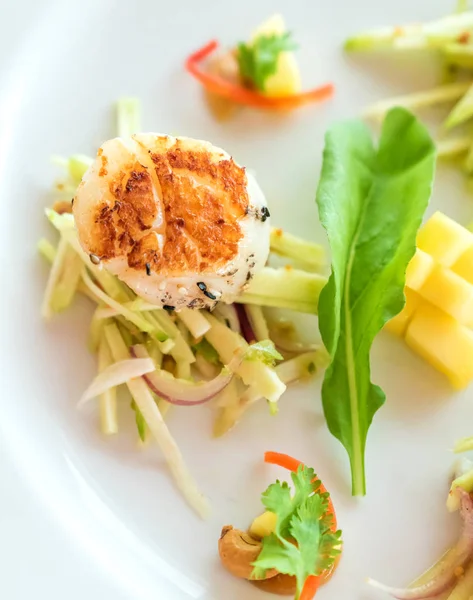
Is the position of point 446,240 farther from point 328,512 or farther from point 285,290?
point 328,512

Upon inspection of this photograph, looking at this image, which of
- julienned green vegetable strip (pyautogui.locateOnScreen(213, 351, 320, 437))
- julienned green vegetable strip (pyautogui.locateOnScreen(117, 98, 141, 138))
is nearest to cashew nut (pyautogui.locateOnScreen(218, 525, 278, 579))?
julienned green vegetable strip (pyautogui.locateOnScreen(213, 351, 320, 437))

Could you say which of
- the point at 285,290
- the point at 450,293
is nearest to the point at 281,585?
the point at 285,290

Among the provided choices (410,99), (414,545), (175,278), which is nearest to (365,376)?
(414,545)

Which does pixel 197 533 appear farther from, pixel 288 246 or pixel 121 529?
pixel 288 246

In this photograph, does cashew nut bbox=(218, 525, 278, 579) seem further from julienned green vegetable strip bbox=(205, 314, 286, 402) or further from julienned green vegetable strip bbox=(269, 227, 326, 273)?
julienned green vegetable strip bbox=(269, 227, 326, 273)

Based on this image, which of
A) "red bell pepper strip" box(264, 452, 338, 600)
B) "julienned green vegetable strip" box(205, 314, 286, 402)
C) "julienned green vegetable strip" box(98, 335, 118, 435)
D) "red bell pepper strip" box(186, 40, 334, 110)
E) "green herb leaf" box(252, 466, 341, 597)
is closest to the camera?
"green herb leaf" box(252, 466, 341, 597)

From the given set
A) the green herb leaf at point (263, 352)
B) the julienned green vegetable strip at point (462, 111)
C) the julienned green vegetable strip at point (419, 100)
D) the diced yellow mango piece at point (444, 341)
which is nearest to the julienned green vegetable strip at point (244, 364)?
the green herb leaf at point (263, 352)
